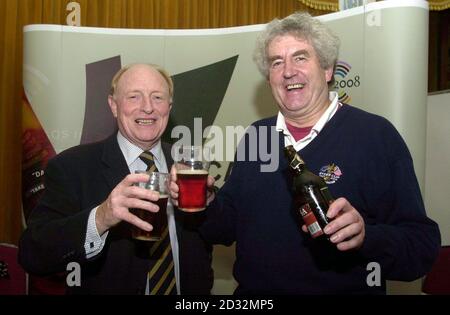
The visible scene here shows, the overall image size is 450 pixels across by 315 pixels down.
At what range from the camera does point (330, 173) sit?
1.56 meters

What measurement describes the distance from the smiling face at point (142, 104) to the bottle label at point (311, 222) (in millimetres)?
787

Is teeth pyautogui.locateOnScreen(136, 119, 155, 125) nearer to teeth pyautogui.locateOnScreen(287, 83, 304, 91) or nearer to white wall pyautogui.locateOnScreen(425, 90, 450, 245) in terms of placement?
teeth pyautogui.locateOnScreen(287, 83, 304, 91)

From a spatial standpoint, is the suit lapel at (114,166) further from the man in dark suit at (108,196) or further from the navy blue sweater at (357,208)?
the navy blue sweater at (357,208)

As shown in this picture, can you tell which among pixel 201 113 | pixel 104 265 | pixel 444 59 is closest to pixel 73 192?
pixel 104 265

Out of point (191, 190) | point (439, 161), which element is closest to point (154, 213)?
point (191, 190)

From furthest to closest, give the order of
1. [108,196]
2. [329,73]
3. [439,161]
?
1. [439,161]
2. [329,73]
3. [108,196]

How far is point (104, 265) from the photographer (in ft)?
5.94

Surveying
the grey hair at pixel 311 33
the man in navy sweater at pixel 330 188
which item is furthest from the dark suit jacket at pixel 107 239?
the grey hair at pixel 311 33

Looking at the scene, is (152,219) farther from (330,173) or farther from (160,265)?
(330,173)

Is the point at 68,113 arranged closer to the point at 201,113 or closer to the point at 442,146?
the point at 201,113

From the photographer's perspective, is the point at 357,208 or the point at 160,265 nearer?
the point at 357,208

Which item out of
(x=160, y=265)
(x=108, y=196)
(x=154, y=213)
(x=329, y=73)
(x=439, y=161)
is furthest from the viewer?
(x=439, y=161)

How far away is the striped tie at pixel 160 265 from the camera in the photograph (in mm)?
1839

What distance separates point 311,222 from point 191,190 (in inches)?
16.8
